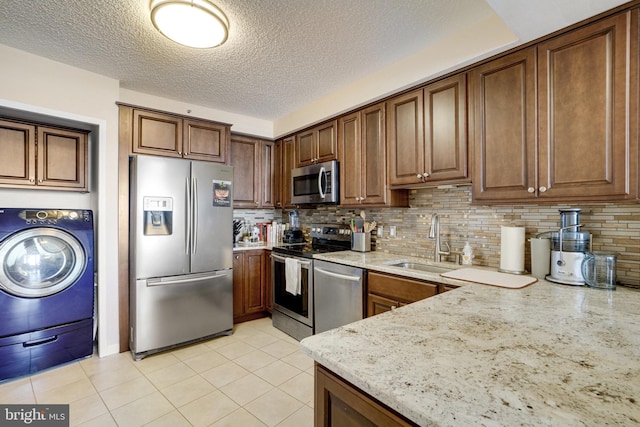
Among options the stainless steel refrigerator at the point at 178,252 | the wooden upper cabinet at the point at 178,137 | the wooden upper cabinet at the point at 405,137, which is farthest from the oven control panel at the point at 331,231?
the wooden upper cabinet at the point at 178,137

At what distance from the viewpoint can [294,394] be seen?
207cm

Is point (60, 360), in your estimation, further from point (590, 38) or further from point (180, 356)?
point (590, 38)

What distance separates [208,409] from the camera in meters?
1.92

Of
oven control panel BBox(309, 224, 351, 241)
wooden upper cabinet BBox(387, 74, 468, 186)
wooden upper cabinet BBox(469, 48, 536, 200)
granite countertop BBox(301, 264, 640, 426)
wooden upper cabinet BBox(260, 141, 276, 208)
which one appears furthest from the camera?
wooden upper cabinet BBox(260, 141, 276, 208)

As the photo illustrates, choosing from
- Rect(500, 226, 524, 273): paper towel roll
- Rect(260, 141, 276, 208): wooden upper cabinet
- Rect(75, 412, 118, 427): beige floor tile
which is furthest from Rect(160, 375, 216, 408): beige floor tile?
Rect(500, 226, 524, 273): paper towel roll

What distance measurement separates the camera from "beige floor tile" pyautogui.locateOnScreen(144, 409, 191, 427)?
176 centimetres

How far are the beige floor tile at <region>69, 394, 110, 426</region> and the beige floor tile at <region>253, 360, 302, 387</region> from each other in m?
1.00

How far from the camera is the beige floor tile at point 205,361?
8.00 feet

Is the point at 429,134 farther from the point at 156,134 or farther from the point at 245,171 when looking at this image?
the point at 156,134

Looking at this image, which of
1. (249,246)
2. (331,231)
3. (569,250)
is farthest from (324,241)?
(569,250)

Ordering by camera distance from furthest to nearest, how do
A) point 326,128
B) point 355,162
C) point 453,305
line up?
point 326,128 → point 355,162 → point 453,305

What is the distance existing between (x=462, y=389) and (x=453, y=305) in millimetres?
663

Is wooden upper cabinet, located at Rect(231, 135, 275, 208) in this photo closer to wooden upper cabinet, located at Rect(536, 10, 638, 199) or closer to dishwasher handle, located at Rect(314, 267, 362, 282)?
dishwasher handle, located at Rect(314, 267, 362, 282)

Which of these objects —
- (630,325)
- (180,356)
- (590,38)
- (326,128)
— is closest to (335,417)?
(630,325)
